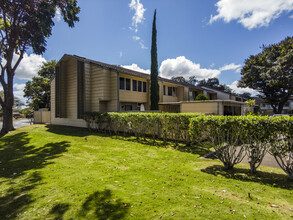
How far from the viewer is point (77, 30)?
53.4 feet

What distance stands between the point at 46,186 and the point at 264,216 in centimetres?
480

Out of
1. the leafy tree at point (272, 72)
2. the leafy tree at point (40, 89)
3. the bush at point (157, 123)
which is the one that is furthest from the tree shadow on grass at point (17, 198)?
the leafy tree at point (272, 72)

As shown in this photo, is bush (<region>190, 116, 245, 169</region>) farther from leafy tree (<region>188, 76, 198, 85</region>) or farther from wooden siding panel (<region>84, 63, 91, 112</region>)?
leafy tree (<region>188, 76, 198, 85</region>)

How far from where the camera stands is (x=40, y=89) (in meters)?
31.3

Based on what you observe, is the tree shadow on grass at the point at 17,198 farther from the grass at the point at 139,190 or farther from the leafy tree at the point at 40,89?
the leafy tree at the point at 40,89

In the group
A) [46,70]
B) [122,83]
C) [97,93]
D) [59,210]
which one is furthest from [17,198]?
[46,70]

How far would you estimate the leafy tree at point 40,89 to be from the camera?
1211 inches

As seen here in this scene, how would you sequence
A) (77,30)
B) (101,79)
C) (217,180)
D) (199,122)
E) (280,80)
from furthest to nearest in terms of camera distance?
(280,80), (77,30), (101,79), (199,122), (217,180)

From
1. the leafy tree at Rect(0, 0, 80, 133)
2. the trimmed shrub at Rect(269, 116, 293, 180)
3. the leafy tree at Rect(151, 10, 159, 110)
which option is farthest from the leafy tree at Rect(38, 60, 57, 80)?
the trimmed shrub at Rect(269, 116, 293, 180)

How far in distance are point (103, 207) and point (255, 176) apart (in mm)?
4288

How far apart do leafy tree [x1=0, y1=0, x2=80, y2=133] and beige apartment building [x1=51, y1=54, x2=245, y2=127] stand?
3.00 m

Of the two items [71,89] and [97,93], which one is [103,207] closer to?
[97,93]

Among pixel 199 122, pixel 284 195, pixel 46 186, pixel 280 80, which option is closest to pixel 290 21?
pixel 280 80

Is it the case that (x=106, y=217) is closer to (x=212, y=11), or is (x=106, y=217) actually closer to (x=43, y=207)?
(x=43, y=207)
